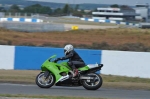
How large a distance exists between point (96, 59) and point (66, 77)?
613 centimetres

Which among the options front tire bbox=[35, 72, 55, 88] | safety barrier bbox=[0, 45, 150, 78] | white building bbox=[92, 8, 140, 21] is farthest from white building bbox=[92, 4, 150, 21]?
front tire bbox=[35, 72, 55, 88]

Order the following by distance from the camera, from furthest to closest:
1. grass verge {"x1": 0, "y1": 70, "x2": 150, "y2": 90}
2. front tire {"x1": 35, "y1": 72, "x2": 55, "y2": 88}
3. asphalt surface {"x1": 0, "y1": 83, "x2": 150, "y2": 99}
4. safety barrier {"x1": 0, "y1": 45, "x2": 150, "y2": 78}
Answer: safety barrier {"x1": 0, "y1": 45, "x2": 150, "y2": 78}
grass verge {"x1": 0, "y1": 70, "x2": 150, "y2": 90}
front tire {"x1": 35, "y1": 72, "x2": 55, "y2": 88}
asphalt surface {"x1": 0, "y1": 83, "x2": 150, "y2": 99}

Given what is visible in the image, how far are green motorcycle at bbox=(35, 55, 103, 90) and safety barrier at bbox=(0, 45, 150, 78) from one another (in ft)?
18.8

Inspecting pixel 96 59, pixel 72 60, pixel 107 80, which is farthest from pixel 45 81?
pixel 96 59

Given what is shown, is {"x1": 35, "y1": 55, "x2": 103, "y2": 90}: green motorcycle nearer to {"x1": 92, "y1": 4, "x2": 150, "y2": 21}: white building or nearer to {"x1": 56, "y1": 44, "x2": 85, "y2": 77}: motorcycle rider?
{"x1": 56, "y1": 44, "x2": 85, "y2": 77}: motorcycle rider

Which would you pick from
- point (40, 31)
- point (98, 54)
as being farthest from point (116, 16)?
point (98, 54)

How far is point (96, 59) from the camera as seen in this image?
2030 centimetres

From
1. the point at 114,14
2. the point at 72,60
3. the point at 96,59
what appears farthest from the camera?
the point at 114,14

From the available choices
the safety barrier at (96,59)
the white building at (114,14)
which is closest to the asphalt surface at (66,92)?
the safety barrier at (96,59)

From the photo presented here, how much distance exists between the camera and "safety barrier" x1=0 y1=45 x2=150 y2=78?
19.8 meters

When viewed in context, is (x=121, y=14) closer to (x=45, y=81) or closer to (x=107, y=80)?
(x=107, y=80)

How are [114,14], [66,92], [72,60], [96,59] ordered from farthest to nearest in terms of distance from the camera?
[114,14] < [96,59] < [72,60] < [66,92]

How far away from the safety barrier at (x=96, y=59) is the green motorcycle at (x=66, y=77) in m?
5.72

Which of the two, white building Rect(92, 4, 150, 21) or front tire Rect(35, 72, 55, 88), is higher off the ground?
front tire Rect(35, 72, 55, 88)
